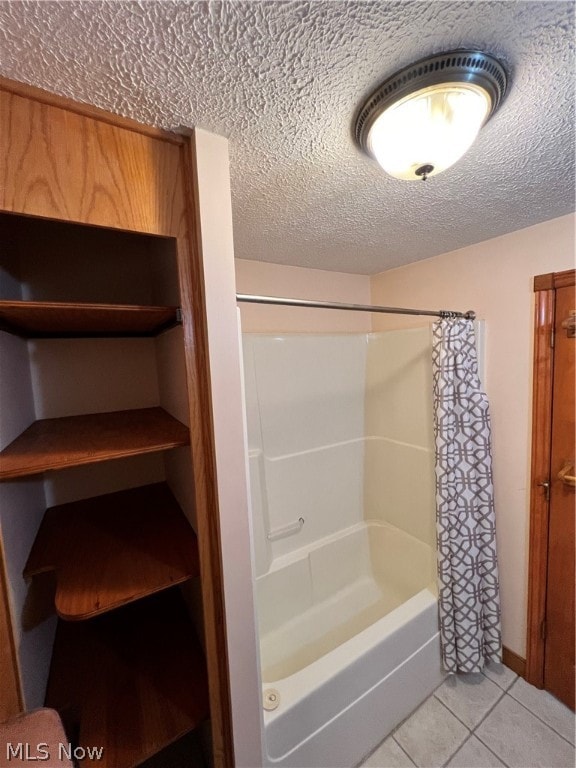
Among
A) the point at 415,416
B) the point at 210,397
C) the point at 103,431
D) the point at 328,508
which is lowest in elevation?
the point at 328,508

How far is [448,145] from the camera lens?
73 centimetres

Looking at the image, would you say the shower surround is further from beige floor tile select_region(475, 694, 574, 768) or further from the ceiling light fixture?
the ceiling light fixture

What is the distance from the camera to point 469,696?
1.56 m

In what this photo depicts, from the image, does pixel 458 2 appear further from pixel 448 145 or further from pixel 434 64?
pixel 448 145

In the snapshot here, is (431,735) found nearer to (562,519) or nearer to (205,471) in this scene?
(562,519)

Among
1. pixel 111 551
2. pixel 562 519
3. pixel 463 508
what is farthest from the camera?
pixel 463 508

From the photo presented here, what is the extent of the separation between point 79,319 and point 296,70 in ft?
2.70

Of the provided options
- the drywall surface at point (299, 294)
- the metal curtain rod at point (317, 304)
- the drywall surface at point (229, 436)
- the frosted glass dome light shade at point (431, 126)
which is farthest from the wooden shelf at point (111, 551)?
the frosted glass dome light shade at point (431, 126)

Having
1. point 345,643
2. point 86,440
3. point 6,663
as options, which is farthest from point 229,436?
point 345,643

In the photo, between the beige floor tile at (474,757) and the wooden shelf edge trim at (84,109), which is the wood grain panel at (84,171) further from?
the beige floor tile at (474,757)

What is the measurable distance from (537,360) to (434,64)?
1.41 m

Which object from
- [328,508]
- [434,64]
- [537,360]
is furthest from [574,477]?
[434,64]

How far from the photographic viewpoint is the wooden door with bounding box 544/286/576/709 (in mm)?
1443

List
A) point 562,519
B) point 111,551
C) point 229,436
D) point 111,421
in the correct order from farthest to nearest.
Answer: point 562,519 < point 111,421 < point 111,551 < point 229,436
